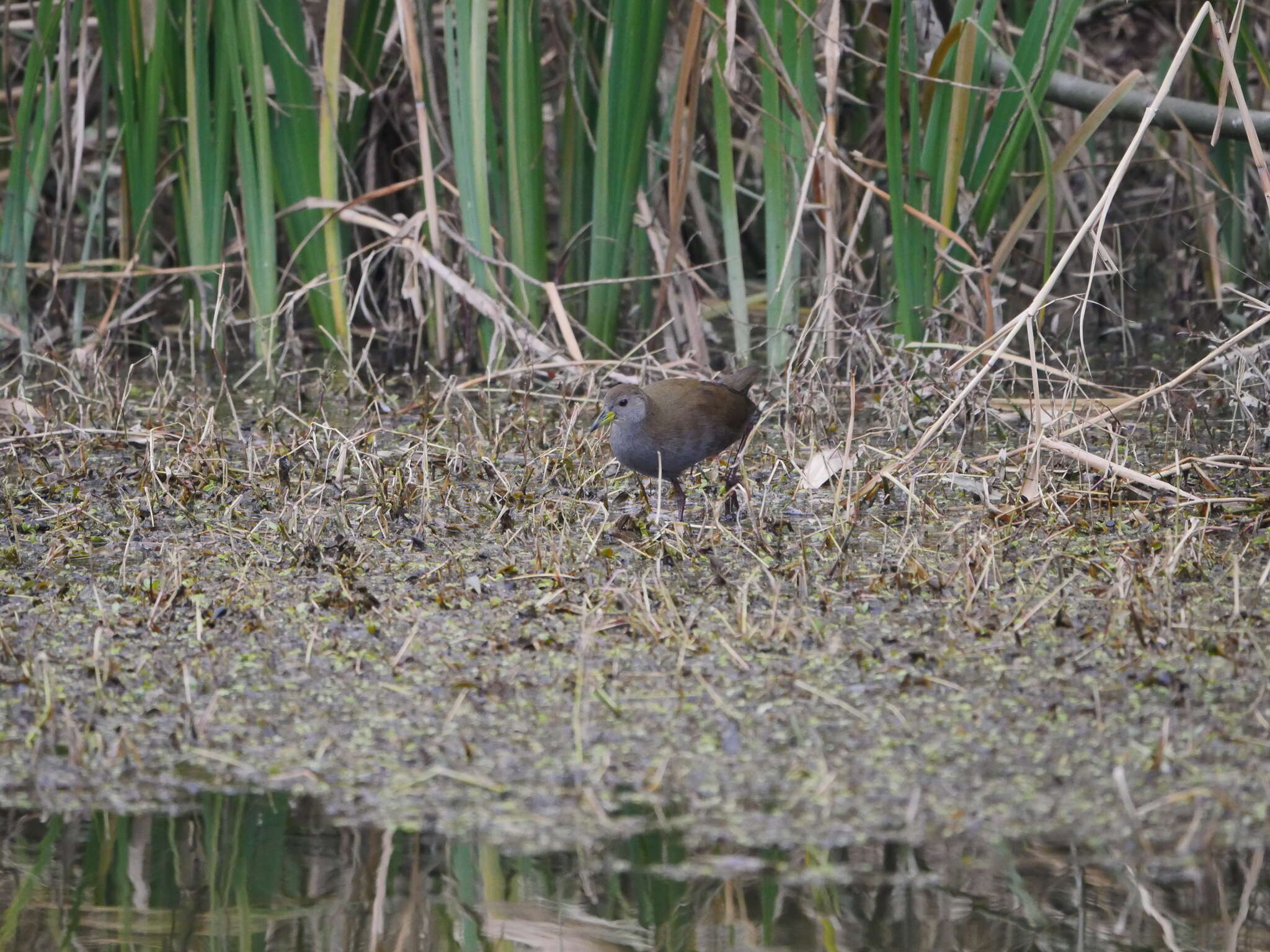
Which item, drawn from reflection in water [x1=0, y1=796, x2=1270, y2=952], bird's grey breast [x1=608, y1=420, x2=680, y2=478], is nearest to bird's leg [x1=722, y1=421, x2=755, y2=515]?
bird's grey breast [x1=608, y1=420, x2=680, y2=478]

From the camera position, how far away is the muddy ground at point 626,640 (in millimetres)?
2672

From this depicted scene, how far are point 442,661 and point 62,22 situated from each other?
3.60 metres

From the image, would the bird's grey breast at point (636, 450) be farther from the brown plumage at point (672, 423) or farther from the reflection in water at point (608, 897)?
the reflection in water at point (608, 897)

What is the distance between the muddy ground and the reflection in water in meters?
0.08

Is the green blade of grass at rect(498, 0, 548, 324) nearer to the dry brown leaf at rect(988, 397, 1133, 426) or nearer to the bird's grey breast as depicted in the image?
the bird's grey breast

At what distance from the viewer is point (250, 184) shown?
562 centimetres

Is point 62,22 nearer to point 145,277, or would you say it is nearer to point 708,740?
point 145,277

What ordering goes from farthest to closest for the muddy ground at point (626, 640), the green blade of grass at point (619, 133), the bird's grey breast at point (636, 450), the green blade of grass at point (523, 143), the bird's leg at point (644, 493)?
the green blade of grass at point (523, 143)
the green blade of grass at point (619, 133)
the bird's leg at point (644, 493)
the bird's grey breast at point (636, 450)
the muddy ground at point (626, 640)

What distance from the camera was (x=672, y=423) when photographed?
4.20 meters

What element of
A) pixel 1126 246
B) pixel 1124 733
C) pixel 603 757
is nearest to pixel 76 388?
pixel 603 757

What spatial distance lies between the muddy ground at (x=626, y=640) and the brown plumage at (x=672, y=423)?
0.56 feet

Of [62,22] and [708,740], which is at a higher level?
[62,22]

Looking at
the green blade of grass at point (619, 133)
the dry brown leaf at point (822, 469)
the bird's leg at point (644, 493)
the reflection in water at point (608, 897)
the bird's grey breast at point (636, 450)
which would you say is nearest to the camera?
the reflection in water at point (608, 897)

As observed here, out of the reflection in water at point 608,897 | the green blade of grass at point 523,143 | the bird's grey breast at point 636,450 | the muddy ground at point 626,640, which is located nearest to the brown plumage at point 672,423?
the bird's grey breast at point 636,450
